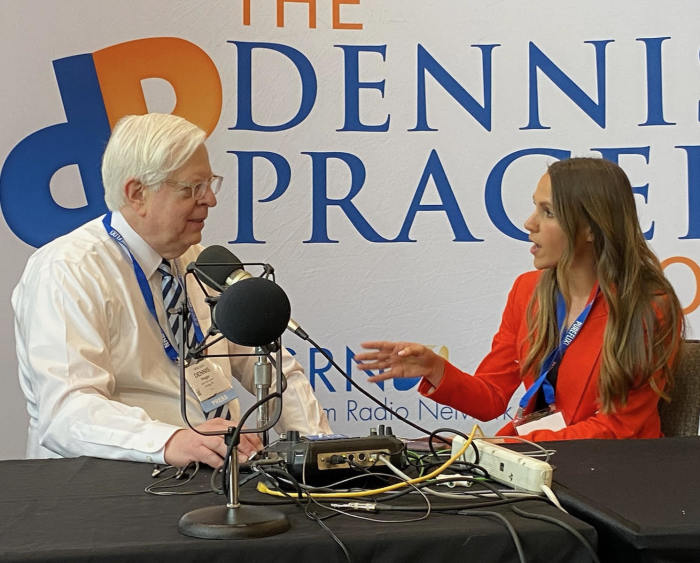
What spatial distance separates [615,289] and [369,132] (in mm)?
1197

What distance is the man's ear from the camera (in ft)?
7.80

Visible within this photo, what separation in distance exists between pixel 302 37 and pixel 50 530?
2.39 m

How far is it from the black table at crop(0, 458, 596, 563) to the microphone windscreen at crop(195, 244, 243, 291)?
0.37 meters

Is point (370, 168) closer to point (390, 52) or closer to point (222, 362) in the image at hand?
point (390, 52)

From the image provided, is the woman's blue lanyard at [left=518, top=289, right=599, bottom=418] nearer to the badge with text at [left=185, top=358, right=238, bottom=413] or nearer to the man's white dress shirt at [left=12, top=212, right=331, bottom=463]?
the man's white dress shirt at [left=12, top=212, right=331, bottom=463]

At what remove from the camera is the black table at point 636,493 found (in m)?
1.20

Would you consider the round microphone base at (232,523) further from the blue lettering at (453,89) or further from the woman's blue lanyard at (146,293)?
the blue lettering at (453,89)

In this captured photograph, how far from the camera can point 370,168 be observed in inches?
130

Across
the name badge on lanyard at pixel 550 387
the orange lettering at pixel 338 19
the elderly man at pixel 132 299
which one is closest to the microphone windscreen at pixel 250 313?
the elderly man at pixel 132 299

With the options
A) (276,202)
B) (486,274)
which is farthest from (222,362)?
(486,274)

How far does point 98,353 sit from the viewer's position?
2139 mm

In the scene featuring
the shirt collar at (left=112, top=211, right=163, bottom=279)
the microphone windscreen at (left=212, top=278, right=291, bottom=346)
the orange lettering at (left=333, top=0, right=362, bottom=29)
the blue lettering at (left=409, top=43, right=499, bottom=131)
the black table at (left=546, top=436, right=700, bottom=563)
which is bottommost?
the black table at (left=546, top=436, right=700, bottom=563)

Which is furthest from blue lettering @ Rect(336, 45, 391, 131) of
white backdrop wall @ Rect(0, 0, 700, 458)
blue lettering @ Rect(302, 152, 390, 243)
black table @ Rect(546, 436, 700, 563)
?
black table @ Rect(546, 436, 700, 563)

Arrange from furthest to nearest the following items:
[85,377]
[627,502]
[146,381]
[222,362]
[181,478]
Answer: [222,362] → [146,381] → [85,377] → [181,478] → [627,502]
